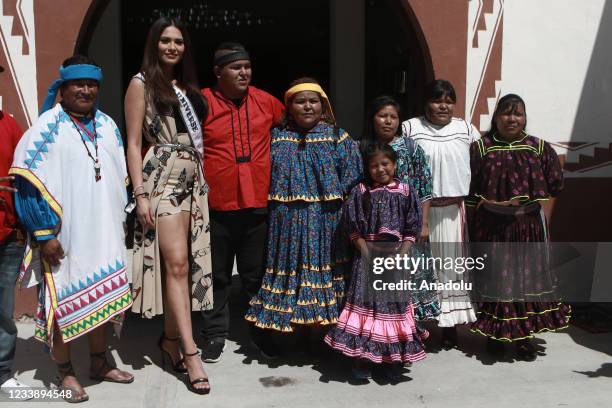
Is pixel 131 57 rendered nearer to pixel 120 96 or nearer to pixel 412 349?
pixel 120 96

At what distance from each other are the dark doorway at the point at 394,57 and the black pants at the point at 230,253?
5.76 ft

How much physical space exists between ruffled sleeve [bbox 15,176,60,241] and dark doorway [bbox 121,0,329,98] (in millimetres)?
4680

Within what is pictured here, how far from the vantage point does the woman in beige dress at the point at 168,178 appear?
3.60m

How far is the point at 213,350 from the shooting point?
4.10m

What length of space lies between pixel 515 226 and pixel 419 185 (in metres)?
0.68

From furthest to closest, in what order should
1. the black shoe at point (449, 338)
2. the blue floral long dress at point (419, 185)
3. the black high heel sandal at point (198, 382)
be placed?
the black shoe at point (449, 338), the blue floral long dress at point (419, 185), the black high heel sandal at point (198, 382)

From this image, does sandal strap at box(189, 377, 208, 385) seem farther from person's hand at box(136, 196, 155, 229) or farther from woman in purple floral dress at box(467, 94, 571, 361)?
woman in purple floral dress at box(467, 94, 571, 361)

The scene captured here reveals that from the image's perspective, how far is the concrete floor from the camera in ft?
11.7

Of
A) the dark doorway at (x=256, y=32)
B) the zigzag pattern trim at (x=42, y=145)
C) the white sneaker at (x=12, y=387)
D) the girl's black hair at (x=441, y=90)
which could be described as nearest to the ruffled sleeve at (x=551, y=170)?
the girl's black hair at (x=441, y=90)

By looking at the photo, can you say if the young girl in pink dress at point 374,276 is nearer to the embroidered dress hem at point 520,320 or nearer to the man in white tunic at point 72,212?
the embroidered dress hem at point 520,320

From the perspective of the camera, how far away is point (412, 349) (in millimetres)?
3760

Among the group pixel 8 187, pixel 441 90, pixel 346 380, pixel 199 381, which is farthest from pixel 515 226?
pixel 8 187

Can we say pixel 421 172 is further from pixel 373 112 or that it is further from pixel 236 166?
pixel 236 166

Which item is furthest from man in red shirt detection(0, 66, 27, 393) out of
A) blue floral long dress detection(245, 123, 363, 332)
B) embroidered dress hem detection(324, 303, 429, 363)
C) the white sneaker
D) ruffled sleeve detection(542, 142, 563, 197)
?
ruffled sleeve detection(542, 142, 563, 197)
